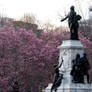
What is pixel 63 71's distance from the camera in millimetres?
22266

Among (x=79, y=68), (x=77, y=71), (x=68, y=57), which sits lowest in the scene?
(x=77, y=71)

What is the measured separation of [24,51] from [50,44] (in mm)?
5217

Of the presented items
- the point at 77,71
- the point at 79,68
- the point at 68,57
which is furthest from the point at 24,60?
the point at 79,68

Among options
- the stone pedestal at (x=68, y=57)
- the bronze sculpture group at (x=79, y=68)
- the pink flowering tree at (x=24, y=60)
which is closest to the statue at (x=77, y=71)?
the bronze sculpture group at (x=79, y=68)

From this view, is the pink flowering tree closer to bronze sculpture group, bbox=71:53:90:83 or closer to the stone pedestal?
the stone pedestal

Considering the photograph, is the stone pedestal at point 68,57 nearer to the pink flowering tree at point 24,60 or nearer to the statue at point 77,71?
the statue at point 77,71

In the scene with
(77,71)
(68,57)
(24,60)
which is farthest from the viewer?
(24,60)

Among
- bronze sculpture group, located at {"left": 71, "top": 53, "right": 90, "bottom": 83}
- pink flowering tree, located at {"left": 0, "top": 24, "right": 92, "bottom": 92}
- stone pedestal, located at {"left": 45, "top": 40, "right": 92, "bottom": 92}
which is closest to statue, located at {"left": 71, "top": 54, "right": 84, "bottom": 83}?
bronze sculpture group, located at {"left": 71, "top": 53, "right": 90, "bottom": 83}

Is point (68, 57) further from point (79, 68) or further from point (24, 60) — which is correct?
point (24, 60)

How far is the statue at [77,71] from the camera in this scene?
21205 millimetres

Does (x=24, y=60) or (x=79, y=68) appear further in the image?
(x=24, y=60)

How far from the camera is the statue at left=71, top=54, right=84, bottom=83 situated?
2120 centimetres

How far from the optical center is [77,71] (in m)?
21.4

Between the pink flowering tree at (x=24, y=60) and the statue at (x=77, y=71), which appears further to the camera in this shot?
the pink flowering tree at (x=24, y=60)
